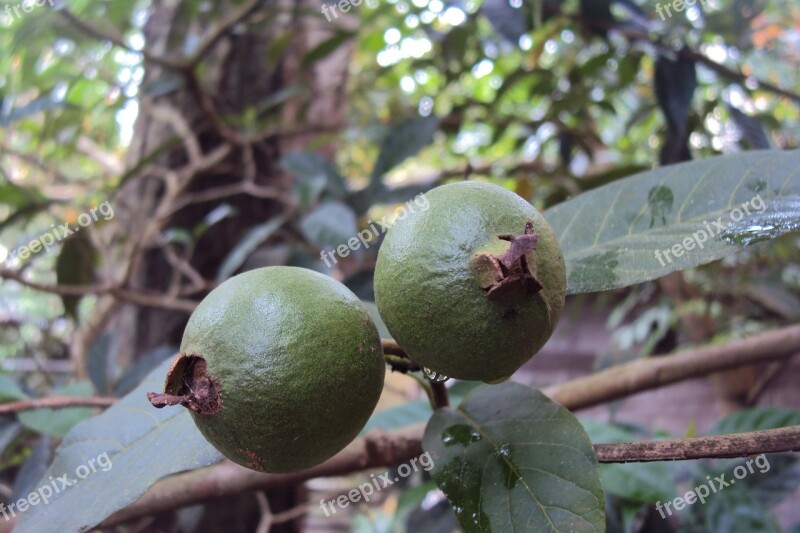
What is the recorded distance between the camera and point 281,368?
1.86 feet

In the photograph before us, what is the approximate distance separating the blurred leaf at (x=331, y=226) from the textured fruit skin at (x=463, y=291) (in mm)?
796

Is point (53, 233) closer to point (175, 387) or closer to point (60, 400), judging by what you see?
point (60, 400)

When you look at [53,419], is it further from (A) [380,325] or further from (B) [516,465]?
(B) [516,465]

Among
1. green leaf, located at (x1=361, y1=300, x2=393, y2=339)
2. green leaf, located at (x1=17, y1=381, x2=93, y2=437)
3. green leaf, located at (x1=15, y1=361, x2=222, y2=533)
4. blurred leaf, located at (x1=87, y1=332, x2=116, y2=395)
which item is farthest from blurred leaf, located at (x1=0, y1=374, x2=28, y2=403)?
green leaf, located at (x1=361, y1=300, x2=393, y2=339)

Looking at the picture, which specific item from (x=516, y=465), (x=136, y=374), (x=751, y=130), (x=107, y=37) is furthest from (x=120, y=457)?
(x=751, y=130)

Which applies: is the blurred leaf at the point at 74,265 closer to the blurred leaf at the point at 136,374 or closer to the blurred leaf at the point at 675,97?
the blurred leaf at the point at 136,374

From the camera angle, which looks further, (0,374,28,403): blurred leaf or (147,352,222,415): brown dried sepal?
(0,374,28,403): blurred leaf

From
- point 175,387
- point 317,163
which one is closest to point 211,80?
point 317,163

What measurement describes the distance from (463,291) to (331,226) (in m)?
0.91

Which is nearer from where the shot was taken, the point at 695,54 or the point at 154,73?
the point at 695,54

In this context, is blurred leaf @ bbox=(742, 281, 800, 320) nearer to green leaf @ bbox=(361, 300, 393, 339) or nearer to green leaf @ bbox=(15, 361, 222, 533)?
green leaf @ bbox=(361, 300, 393, 339)

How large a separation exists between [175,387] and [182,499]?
1.48 ft

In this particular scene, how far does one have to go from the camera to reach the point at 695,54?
4.88ft

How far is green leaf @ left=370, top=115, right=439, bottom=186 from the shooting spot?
169 cm
